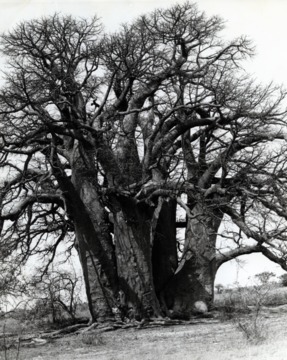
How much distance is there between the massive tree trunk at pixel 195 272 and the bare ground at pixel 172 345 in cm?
123

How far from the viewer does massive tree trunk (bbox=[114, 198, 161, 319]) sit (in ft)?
35.9

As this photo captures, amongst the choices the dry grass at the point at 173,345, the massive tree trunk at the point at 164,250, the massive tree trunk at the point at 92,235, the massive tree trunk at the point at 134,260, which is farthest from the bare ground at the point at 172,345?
the massive tree trunk at the point at 164,250

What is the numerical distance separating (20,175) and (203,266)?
403 centimetres

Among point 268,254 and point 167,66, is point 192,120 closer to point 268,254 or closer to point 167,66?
point 167,66

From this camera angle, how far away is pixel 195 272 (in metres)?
11.9

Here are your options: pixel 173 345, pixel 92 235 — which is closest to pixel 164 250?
pixel 92 235

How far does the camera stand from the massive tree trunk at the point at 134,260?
1095 centimetres

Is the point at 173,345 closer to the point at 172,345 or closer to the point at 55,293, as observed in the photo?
the point at 172,345

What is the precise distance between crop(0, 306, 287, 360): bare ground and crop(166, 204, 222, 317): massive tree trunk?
1227 millimetres

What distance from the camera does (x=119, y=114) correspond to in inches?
443

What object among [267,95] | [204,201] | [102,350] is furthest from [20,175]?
[267,95]

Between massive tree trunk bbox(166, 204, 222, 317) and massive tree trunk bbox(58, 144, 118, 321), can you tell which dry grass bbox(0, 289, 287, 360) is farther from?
massive tree trunk bbox(166, 204, 222, 317)

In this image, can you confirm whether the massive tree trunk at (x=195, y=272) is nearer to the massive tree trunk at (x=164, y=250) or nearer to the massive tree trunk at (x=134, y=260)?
the massive tree trunk at (x=164, y=250)

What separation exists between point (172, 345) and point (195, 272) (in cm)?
Answer: 426
